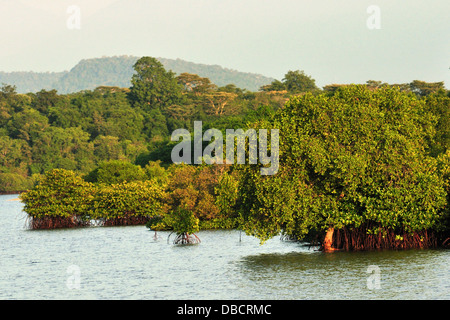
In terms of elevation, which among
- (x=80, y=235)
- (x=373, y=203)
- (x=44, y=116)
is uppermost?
(x=44, y=116)

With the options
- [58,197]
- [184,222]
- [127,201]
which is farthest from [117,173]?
[184,222]

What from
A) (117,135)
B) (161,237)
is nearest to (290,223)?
(161,237)

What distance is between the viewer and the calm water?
26391mm

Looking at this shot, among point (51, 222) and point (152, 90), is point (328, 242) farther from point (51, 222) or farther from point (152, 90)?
point (152, 90)

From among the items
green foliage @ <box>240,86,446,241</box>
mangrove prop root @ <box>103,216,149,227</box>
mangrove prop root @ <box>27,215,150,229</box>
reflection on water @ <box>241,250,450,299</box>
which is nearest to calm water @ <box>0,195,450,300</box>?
reflection on water @ <box>241,250,450,299</box>

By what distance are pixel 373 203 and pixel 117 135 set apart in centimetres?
11021

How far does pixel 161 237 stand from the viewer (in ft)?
164
